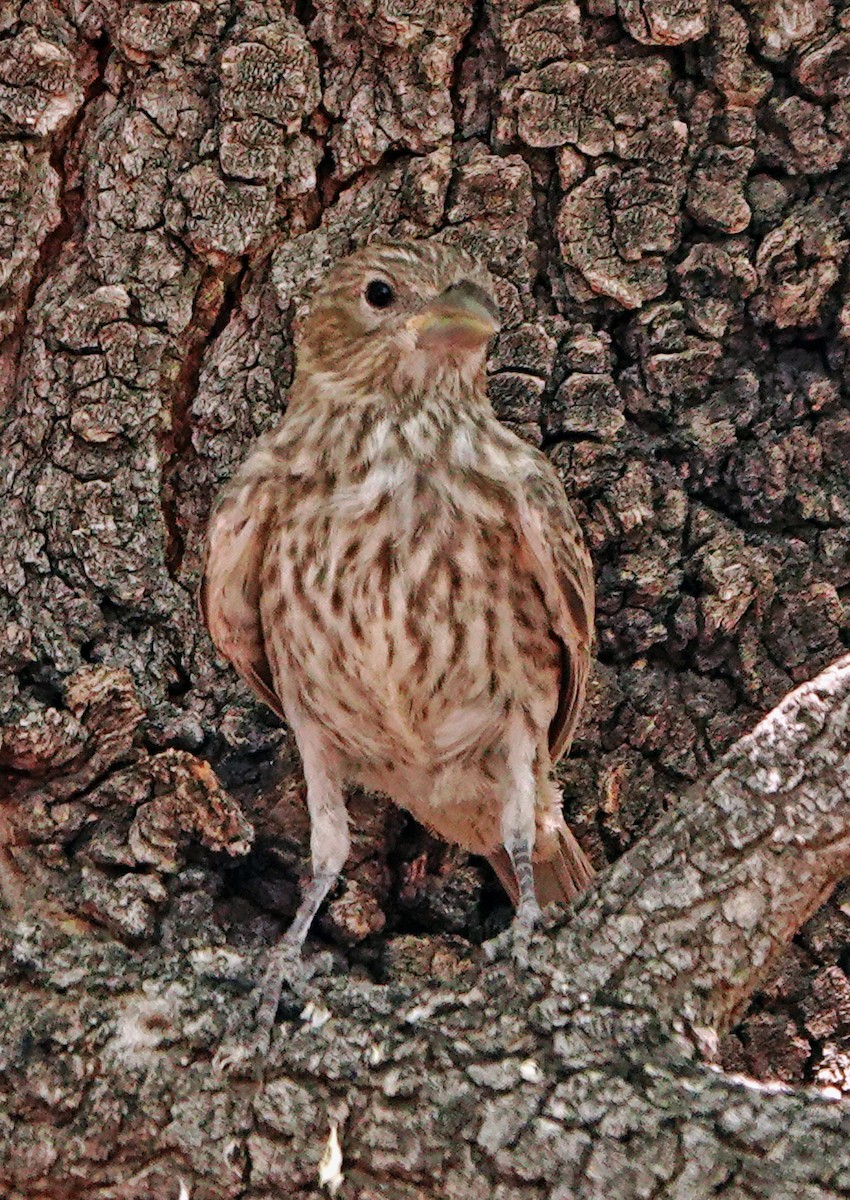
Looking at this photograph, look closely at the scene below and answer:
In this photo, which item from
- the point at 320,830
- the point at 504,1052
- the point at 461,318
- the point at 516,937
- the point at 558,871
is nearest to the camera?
the point at 504,1052

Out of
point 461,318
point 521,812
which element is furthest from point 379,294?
point 521,812

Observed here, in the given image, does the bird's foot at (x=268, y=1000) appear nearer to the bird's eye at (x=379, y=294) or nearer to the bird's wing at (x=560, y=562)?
the bird's wing at (x=560, y=562)

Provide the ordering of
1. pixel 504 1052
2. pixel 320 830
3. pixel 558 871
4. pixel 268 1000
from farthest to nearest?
pixel 558 871 < pixel 320 830 < pixel 268 1000 < pixel 504 1052

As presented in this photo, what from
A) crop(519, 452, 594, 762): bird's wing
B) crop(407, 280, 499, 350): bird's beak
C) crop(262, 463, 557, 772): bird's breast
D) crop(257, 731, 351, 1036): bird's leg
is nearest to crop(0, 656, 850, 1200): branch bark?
crop(257, 731, 351, 1036): bird's leg

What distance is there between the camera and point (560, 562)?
3.18 metres

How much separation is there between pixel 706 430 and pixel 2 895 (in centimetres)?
186

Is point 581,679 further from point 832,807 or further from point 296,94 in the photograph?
point 296,94

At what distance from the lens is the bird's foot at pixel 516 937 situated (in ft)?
9.16

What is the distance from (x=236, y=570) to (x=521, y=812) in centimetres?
82

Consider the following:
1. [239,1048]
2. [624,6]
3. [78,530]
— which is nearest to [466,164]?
[624,6]

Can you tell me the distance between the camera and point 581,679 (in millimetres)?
3309

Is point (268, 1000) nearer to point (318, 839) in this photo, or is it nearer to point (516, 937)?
point (516, 937)

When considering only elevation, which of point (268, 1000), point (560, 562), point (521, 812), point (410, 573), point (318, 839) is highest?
point (560, 562)

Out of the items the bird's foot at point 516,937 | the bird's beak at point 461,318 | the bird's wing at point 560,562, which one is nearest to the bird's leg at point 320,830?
the bird's foot at point 516,937
